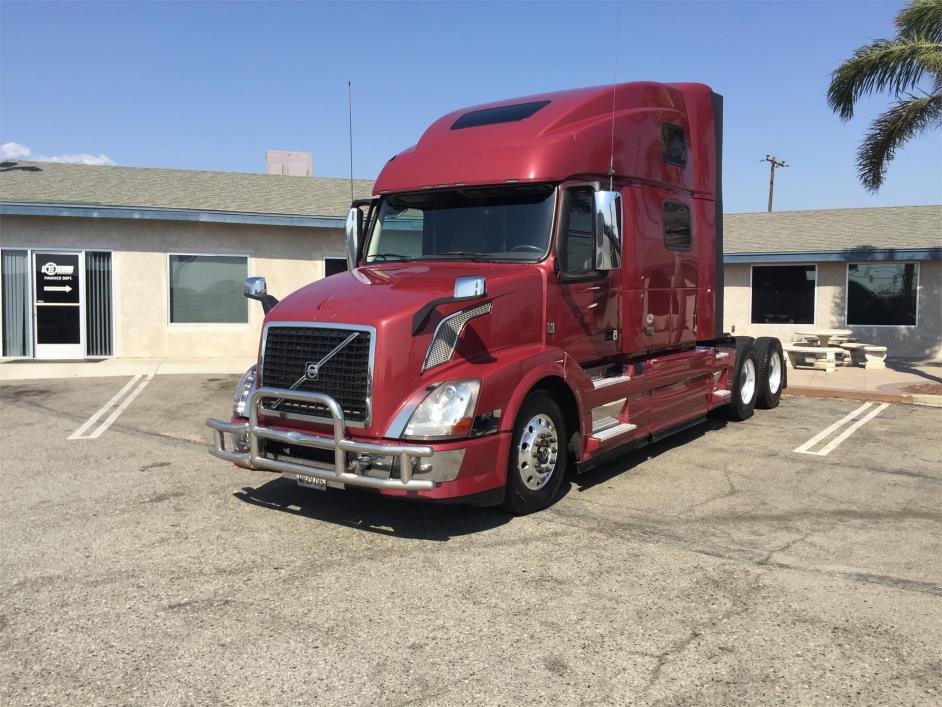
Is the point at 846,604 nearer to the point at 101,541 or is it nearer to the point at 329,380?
the point at 329,380

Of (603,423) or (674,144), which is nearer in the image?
(603,423)

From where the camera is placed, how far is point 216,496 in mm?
6668

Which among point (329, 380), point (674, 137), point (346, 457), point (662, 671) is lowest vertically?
point (662, 671)

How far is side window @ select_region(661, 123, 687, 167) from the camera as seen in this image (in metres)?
7.95

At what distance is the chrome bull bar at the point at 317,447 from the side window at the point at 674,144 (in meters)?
4.47

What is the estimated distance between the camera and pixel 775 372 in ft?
37.7

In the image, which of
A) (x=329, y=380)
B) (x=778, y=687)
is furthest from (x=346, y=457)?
(x=778, y=687)

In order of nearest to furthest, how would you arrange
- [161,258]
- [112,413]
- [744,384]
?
[744,384] < [112,413] < [161,258]

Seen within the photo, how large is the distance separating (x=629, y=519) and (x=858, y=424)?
18.7ft

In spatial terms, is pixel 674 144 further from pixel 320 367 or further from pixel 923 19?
pixel 923 19

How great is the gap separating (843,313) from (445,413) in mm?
16081

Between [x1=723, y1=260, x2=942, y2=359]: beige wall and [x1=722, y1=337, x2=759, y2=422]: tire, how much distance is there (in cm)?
758

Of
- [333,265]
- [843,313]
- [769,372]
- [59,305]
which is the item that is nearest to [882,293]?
[843,313]

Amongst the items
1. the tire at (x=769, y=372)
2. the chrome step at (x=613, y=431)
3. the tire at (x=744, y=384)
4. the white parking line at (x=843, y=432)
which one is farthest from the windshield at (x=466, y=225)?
the tire at (x=769, y=372)
